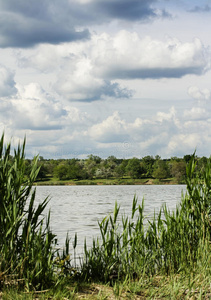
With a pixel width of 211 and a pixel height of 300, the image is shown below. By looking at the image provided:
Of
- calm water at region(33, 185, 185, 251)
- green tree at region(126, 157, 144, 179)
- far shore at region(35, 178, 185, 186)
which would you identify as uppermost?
green tree at region(126, 157, 144, 179)

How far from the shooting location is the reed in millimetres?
7293

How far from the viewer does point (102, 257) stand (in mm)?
7367

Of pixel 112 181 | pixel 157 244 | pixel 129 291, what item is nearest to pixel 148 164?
pixel 112 181

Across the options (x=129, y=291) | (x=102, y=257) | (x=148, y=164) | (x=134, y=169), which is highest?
(x=148, y=164)

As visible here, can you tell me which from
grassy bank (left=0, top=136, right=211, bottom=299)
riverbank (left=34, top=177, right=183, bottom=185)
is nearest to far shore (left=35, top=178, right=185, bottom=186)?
riverbank (left=34, top=177, right=183, bottom=185)

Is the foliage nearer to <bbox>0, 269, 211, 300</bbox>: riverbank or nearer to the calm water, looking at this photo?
<bbox>0, 269, 211, 300</bbox>: riverbank

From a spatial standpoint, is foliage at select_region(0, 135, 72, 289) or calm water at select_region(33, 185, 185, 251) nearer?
foliage at select_region(0, 135, 72, 289)

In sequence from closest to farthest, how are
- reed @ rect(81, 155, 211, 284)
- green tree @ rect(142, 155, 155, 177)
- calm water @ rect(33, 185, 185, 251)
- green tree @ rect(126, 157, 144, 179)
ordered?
reed @ rect(81, 155, 211, 284) → calm water @ rect(33, 185, 185, 251) → green tree @ rect(126, 157, 144, 179) → green tree @ rect(142, 155, 155, 177)

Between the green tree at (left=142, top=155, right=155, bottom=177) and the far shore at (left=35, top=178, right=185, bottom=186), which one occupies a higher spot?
the green tree at (left=142, top=155, right=155, bottom=177)

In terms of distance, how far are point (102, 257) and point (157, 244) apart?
148 centimetres

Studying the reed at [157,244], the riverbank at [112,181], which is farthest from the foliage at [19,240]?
the riverbank at [112,181]

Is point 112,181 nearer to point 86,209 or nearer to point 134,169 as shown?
point 134,169

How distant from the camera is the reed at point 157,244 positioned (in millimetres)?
7293

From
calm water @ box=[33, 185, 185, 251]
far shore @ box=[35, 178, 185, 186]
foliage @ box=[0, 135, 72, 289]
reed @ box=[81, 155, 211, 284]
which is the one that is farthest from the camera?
far shore @ box=[35, 178, 185, 186]
